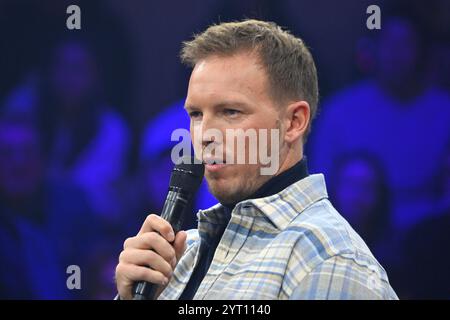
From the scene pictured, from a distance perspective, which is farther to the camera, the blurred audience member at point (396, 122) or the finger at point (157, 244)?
the blurred audience member at point (396, 122)

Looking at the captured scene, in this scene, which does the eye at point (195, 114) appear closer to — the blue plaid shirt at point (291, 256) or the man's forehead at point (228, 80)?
the man's forehead at point (228, 80)

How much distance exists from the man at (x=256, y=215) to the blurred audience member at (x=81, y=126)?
3.50ft

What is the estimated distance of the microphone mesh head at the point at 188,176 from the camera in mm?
1130

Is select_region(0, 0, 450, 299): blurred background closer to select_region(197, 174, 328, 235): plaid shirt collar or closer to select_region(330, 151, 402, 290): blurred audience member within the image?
select_region(330, 151, 402, 290): blurred audience member

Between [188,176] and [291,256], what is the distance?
23cm

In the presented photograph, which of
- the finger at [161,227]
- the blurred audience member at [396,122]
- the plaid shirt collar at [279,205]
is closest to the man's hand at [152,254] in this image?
the finger at [161,227]
